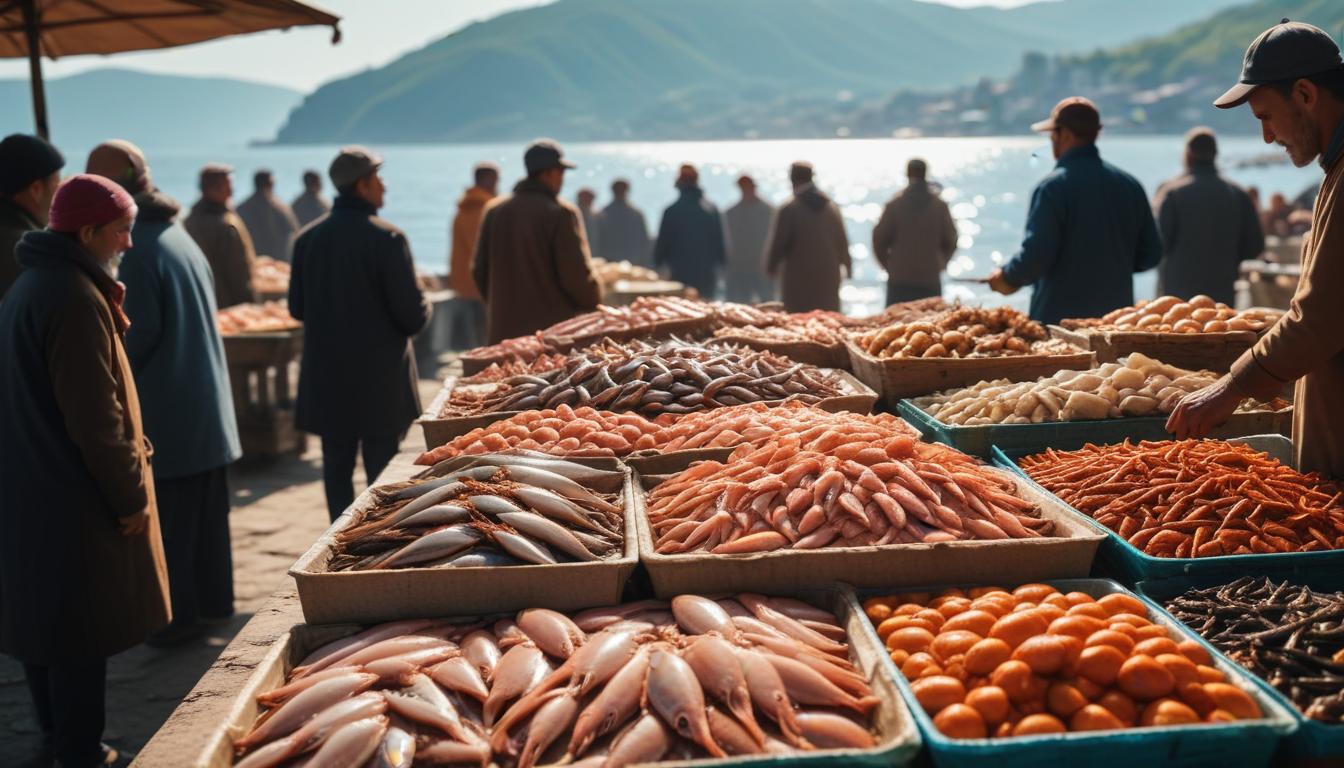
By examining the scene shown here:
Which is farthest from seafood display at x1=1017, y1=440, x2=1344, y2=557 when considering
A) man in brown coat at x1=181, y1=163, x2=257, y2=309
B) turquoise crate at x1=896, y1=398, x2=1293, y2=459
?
man in brown coat at x1=181, y1=163, x2=257, y2=309

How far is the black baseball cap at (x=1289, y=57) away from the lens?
295 cm

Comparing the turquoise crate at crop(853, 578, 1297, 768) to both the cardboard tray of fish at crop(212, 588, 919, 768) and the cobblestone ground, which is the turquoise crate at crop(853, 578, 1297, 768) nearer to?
the cardboard tray of fish at crop(212, 588, 919, 768)

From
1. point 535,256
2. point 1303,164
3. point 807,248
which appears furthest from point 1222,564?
point 807,248

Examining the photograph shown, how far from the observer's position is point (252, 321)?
8984 mm

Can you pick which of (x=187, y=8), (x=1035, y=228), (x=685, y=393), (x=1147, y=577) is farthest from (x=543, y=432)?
(x=187, y=8)

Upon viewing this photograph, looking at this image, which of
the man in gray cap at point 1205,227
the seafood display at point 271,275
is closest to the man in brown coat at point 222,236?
the seafood display at point 271,275

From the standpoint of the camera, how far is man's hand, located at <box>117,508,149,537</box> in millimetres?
3646

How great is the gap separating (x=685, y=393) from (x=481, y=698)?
2.47 meters

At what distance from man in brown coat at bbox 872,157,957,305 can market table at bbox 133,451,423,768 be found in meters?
7.89

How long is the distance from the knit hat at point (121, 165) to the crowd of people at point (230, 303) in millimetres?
14

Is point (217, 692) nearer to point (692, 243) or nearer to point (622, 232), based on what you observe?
point (692, 243)

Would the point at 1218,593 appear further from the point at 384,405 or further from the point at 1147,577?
the point at 384,405

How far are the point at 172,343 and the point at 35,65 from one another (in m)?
2.00

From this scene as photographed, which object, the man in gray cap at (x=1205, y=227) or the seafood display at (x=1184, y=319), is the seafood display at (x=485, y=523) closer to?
the seafood display at (x=1184, y=319)
